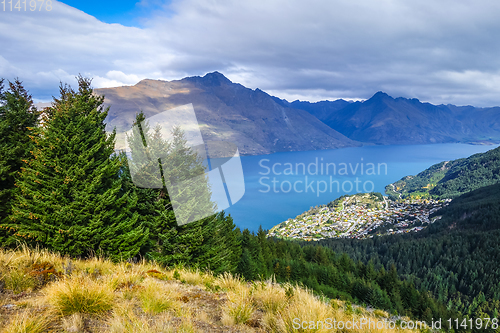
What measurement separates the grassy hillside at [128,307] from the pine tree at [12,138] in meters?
6.35

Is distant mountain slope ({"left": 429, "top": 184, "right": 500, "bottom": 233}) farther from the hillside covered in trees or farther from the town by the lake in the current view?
the hillside covered in trees

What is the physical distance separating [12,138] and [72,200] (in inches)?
229

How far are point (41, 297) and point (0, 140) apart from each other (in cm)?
1036

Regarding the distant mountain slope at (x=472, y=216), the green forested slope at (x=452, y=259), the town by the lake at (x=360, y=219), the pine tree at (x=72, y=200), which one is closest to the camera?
the pine tree at (x=72, y=200)

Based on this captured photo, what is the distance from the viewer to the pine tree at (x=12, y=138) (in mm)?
10570

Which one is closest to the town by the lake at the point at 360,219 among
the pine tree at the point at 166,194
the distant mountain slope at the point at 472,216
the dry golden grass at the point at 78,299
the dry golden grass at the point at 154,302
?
the distant mountain slope at the point at 472,216

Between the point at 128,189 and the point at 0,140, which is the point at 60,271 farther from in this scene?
the point at 0,140

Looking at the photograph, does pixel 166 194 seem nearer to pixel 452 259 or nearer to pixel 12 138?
pixel 12 138

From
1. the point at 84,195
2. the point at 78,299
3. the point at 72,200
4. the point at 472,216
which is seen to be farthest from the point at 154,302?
the point at 472,216

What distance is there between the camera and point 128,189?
1145cm

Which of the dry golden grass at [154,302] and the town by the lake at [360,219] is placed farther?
the town by the lake at [360,219]

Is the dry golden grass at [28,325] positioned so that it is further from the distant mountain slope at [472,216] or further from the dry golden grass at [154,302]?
the distant mountain slope at [472,216]

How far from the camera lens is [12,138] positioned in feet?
38.9

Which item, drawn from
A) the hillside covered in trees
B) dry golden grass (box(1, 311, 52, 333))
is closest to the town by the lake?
the hillside covered in trees
